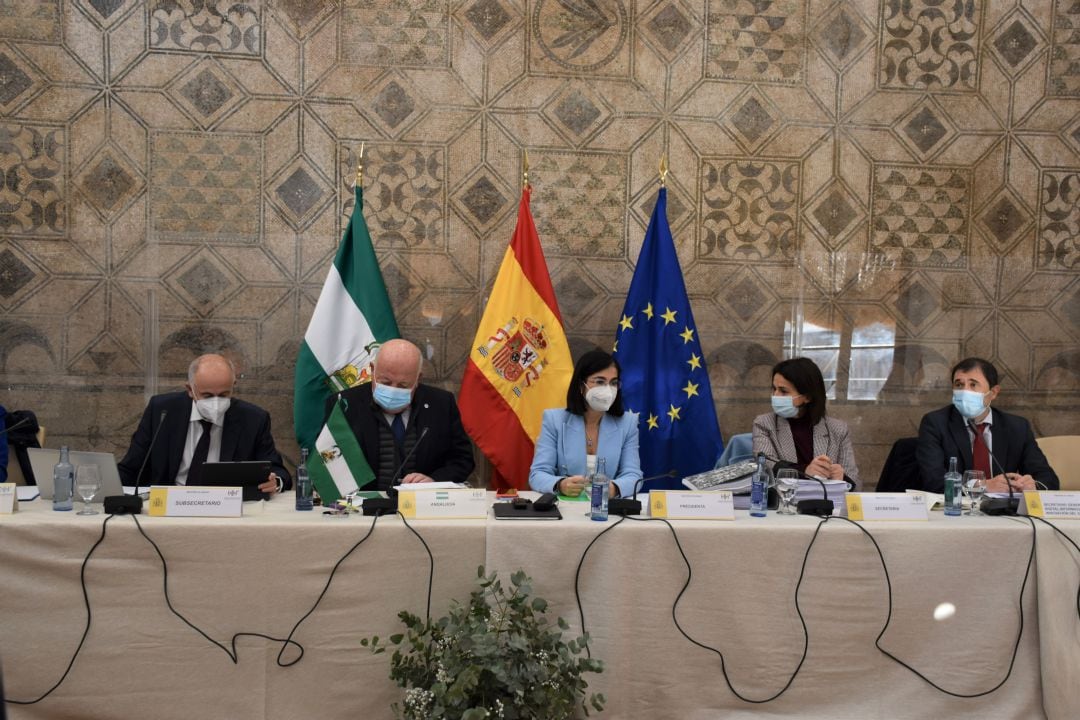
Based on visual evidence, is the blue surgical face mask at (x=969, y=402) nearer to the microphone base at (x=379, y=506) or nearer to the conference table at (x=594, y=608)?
the conference table at (x=594, y=608)

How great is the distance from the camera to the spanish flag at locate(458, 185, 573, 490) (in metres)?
4.25

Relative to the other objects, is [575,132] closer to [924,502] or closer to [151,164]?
[151,164]

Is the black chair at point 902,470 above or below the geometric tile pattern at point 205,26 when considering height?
below

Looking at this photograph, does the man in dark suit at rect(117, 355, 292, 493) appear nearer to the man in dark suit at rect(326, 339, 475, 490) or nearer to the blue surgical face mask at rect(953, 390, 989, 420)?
the man in dark suit at rect(326, 339, 475, 490)

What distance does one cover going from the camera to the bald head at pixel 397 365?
3637mm

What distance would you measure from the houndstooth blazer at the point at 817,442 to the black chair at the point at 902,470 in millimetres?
583

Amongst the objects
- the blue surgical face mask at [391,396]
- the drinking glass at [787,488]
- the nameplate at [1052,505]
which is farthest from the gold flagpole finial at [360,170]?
the nameplate at [1052,505]

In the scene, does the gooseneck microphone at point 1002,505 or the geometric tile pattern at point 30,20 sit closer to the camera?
the gooseneck microphone at point 1002,505

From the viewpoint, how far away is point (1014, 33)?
4738 mm

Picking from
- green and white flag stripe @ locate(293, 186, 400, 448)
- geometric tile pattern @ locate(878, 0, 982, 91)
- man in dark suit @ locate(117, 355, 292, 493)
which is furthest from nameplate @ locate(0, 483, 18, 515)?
geometric tile pattern @ locate(878, 0, 982, 91)

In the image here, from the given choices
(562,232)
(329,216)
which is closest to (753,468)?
(562,232)

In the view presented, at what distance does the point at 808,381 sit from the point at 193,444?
100 inches

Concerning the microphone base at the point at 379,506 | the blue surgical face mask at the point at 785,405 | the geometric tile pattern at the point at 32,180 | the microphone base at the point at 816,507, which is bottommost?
the microphone base at the point at 379,506

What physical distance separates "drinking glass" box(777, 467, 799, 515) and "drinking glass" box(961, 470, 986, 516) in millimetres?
621
